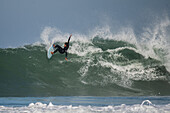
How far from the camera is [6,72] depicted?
510cm

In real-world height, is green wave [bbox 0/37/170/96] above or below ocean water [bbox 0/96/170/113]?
above

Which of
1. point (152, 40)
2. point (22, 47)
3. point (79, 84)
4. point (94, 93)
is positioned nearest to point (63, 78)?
point (79, 84)

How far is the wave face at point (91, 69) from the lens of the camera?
4.80 metres

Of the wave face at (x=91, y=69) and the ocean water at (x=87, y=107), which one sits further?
the wave face at (x=91, y=69)

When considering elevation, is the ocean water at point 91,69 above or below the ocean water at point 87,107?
above

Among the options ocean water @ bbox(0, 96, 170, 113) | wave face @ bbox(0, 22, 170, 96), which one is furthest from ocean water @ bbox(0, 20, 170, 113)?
ocean water @ bbox(0, 96, 170, 113)

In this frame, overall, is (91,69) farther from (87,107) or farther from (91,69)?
(87,107)

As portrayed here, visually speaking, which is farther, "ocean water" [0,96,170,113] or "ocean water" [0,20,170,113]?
"ocean water" [0,20,170,113]

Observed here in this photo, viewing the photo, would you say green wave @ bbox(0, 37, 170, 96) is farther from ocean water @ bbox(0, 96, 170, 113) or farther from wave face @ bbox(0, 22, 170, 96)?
ocean water @ bbox(0, 96, 170, 113)

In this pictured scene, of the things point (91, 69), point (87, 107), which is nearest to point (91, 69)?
point (91, 69)

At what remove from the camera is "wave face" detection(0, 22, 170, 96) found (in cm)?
480

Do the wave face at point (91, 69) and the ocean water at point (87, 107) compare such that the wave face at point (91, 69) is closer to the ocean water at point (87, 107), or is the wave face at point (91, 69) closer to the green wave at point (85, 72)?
the green wave at point (85, 72)

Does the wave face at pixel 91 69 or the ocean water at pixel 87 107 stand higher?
the wave face at pixel 91 69

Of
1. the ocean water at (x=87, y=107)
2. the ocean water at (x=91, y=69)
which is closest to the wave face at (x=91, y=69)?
the ocean water at (x=91, y=69)
